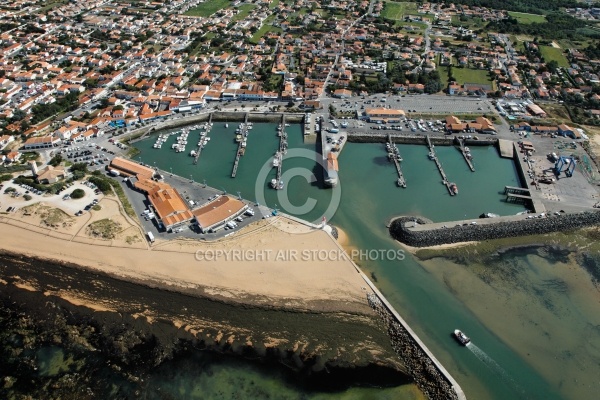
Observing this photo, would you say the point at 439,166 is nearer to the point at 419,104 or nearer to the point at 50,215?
the point at 419,104

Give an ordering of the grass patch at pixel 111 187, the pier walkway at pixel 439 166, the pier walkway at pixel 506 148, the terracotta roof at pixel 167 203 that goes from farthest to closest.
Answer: the pier walkway at pixel 506 148, the pier walkway at pixel 439 166, the grass patch at pixel 111 187, the terracotta roof at pixel 167 203

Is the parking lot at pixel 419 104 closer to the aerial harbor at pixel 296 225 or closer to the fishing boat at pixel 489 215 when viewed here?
the aerial harbor at pixel 296 225

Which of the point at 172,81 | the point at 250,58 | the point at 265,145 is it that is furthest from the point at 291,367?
the point at 250,58

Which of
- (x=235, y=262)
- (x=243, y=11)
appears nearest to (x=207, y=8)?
(x=243, y=11)

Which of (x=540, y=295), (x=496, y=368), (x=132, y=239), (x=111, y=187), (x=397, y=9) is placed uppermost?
(x=397, y=9)

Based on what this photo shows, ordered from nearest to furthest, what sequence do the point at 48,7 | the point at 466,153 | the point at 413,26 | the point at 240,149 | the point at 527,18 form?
the point at 240,149
the point at 466,153
the point at 413,26
the point at 48,7
the point at 527,18

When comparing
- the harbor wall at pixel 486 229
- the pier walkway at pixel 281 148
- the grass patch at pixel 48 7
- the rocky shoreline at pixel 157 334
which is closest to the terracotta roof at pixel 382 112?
the pier walkway at pixel 281 148

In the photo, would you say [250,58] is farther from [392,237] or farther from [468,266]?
[468,266]
